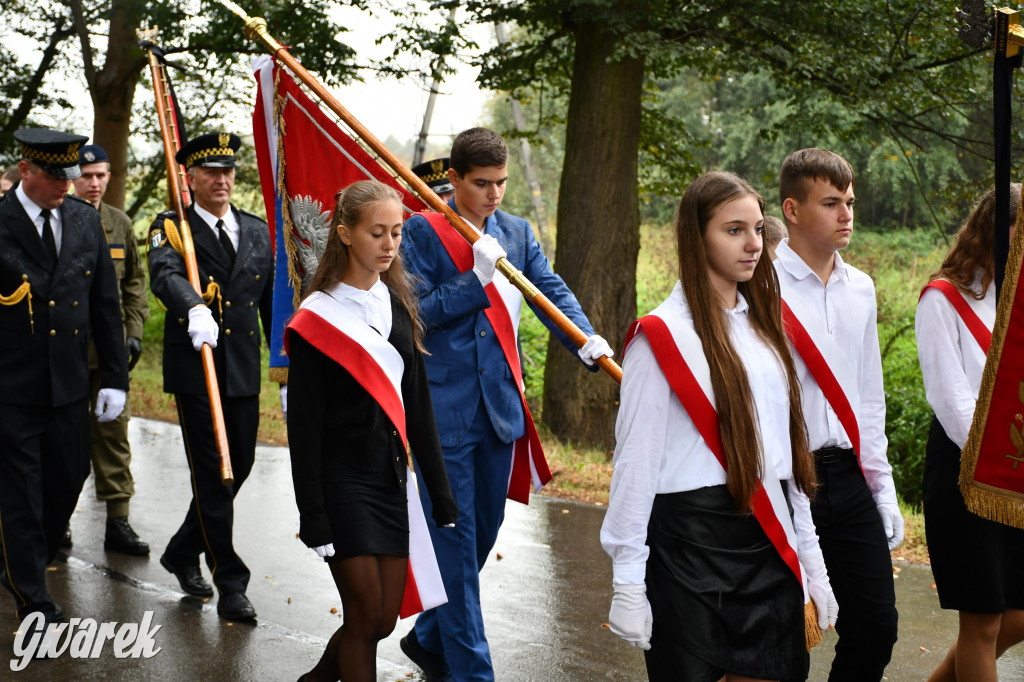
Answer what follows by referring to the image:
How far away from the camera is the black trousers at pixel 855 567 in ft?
12.1

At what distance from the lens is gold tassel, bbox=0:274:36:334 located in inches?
212

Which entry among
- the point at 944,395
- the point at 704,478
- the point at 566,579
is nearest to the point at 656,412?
the point at 704,478

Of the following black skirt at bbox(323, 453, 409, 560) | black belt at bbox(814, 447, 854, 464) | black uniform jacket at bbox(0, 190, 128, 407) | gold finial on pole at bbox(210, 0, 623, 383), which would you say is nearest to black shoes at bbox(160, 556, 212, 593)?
black uniform jacket at bbox(0, 190, 128, 407)

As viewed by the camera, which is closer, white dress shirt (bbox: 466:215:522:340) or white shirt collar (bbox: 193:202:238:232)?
white dress shirt (bbox: 466:215:522:340)

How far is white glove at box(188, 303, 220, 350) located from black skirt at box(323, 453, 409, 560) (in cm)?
176

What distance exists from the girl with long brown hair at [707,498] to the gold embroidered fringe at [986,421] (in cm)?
70

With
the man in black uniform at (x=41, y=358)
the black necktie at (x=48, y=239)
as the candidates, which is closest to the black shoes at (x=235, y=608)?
the man in black uniform at (x=41, y=358)

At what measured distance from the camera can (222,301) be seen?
19.3ft

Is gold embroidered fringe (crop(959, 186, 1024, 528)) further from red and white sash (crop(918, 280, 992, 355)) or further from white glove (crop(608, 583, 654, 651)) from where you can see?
white glove (crop(608, 583, 654, 651))

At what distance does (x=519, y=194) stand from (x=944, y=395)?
108 ft

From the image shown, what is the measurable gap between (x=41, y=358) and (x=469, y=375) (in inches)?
86.0

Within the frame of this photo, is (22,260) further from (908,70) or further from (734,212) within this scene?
(908,70)

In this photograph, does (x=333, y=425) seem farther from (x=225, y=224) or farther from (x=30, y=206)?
(x=30, y=206)

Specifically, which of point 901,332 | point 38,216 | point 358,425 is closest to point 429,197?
point 358,425
